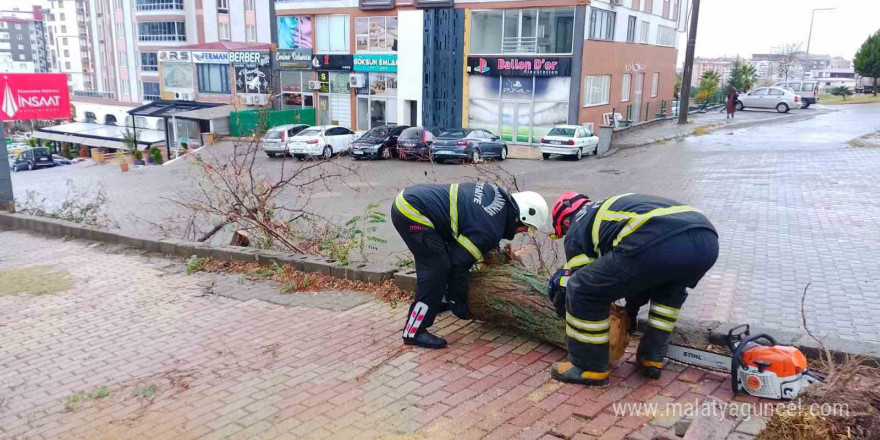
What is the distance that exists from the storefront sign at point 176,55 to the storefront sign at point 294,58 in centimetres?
1064

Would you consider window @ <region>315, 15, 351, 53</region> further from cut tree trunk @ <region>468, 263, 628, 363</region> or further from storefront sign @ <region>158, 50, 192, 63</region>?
cut tree trunk @ <region>468, 263, 628, 363</region>

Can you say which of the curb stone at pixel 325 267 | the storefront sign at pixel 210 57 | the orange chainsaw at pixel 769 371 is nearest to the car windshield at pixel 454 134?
the curb stone at pixel 325 267

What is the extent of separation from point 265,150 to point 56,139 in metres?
25.0

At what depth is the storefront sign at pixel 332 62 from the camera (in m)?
33.7

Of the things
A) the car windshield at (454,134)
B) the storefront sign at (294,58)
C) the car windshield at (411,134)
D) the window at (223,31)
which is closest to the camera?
the car windshield at (454,134)

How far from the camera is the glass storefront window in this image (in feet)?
90.7

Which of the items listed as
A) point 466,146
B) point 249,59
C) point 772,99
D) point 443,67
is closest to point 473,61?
point 443,67

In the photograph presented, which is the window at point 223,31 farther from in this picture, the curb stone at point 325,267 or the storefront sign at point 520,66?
the curb stone at point 325,267

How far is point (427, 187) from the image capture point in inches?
199

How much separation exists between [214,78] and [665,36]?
1159 inches

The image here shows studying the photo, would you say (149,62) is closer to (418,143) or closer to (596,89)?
(418,143)

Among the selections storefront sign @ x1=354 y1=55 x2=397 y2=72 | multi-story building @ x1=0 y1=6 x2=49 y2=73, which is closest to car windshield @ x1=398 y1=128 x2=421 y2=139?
storefront sign @ x1=354 y1=55 x2=397 y2=72

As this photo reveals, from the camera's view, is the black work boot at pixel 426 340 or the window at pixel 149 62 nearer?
the black work boot at pixel 426 340

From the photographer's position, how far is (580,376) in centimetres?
429
